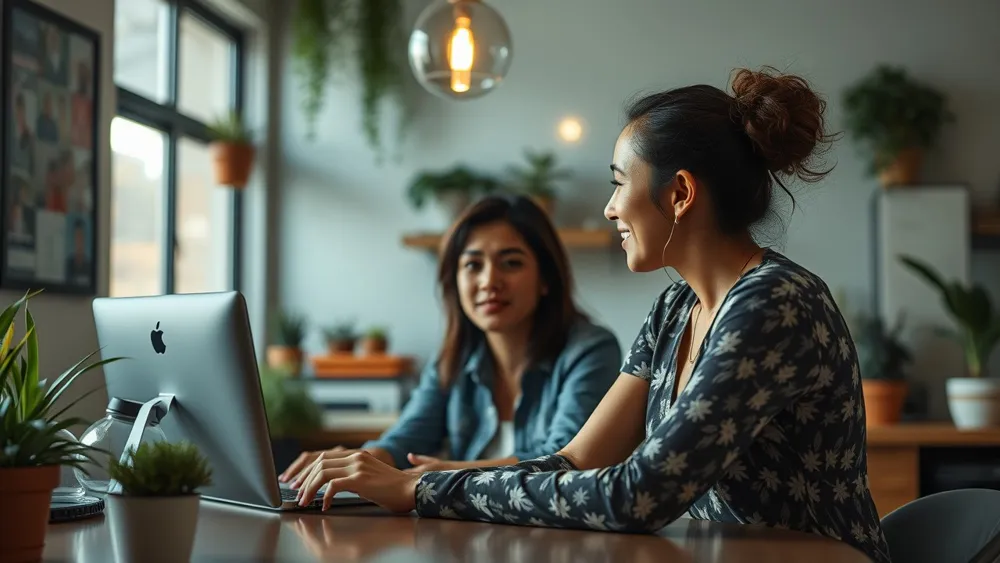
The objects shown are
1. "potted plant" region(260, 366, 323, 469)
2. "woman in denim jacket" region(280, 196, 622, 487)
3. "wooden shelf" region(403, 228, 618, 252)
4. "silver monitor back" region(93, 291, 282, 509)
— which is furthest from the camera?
"wooden shelf" region(403, 228, 618, 252)

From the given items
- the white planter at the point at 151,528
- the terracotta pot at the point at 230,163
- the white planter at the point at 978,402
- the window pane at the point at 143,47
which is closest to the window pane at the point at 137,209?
the window pane at the point at 143,47

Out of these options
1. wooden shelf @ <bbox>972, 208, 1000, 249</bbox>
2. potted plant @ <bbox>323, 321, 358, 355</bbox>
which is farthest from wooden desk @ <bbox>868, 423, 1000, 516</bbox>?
potted plant @ <bbox>323, 321, 358, 355</bbox>

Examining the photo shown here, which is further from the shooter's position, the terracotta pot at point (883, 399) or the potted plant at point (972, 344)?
the terracotta pot at point (883, 399)

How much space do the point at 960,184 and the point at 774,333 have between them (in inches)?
132

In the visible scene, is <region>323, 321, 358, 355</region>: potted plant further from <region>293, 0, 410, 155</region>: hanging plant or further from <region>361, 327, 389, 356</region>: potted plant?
<region>293, 0, 410, 155</region>: hanging plant

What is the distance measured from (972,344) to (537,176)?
1752mm

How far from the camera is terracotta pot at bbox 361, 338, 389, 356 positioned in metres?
4.43

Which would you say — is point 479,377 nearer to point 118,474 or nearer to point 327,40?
point 118,474

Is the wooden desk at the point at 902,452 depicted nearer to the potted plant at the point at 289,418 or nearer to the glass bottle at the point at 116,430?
the potted plant at the point at 289,418

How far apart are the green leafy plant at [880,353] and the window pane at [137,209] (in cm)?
262

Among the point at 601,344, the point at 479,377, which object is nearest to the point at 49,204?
the point at 479,377

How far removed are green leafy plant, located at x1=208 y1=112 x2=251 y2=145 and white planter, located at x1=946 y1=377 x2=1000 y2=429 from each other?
2858 millimetres

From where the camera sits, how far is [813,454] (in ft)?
4.80

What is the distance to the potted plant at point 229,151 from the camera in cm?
443
